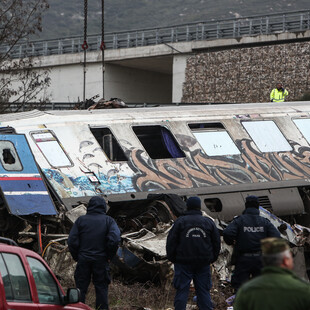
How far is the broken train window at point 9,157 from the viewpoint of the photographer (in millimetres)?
16016

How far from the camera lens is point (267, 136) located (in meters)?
19.4

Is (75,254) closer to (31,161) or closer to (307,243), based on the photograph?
(31,161)

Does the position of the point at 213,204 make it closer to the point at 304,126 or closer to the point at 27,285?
the point at 304,126

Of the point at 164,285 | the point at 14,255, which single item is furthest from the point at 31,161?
the point at 14,255

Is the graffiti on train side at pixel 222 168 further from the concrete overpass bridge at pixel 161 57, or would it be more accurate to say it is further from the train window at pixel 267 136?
the concrete overpass bridge at pixel 161 57

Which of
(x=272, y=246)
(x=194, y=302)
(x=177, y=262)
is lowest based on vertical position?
(x=194, y=302)

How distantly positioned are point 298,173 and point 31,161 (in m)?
6.12

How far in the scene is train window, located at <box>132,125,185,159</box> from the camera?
59.3ft

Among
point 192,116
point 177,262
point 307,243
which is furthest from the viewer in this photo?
point 192,116

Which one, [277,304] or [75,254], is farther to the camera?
[75,254]

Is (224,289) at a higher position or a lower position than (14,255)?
lower

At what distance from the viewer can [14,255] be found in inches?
307

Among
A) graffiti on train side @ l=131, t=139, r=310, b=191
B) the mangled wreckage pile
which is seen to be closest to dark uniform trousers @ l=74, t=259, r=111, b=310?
the mangled wreckage pile

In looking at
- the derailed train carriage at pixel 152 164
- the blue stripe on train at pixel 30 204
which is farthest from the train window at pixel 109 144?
the blue stripe on train at pixel 30 204
